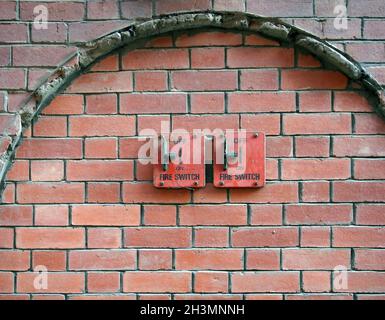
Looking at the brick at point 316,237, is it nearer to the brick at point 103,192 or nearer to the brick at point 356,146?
the brick at point 356,146

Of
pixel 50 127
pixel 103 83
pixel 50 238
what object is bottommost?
pixel 50 238

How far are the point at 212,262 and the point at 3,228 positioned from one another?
0.79 metres

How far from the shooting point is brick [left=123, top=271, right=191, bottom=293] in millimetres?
1823

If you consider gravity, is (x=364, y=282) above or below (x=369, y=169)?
below

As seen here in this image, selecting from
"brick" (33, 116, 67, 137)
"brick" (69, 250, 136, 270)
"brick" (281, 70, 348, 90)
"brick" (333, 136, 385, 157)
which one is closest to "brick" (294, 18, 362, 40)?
"brick" (281, 70, 348, 90)

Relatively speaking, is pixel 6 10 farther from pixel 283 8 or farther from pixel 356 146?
pixel 356 146

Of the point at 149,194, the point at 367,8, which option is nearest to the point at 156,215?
the point at 149,194

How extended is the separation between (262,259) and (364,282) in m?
0.38

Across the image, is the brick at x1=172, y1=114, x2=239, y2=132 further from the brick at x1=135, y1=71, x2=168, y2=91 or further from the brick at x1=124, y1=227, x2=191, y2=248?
Result: the brick at x1=124, y1=227, x2=191, y2=248

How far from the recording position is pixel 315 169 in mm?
1812

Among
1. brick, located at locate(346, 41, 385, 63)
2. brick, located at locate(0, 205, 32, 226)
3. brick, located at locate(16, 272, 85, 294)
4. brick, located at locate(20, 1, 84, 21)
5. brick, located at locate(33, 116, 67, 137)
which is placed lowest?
brick, located at locate(16, 272, 85, 294)

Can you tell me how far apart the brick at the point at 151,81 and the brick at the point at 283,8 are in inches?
16.0

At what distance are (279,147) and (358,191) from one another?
0.33 m

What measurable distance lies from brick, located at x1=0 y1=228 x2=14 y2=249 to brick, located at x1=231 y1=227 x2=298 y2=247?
821 millimetres
